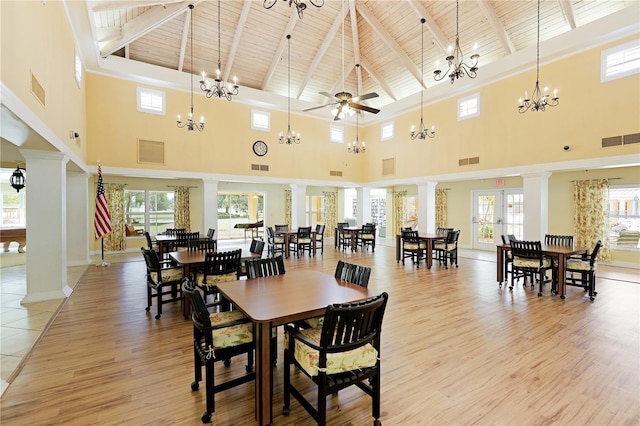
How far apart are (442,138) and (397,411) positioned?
30.3 ft

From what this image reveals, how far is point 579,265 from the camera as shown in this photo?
206 inches

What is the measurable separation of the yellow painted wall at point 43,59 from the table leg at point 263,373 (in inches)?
130

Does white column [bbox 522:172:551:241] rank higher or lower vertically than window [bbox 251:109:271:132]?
lower

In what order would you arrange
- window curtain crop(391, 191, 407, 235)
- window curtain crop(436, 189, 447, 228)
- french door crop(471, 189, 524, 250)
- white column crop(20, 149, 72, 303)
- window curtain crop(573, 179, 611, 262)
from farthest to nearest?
1. window curtain crop(391, 191, 407, 235)
2. window curtain crop(436, 189, 447, 228)
3. french door crop(471, 189, 524, 250)
4. window curtain crop(573, 179, 611, 262)
5. white column crop(20, 149, 72, 303)

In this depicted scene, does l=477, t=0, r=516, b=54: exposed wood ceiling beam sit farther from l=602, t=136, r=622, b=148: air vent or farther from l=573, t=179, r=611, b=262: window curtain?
l=573, t=179, r=611, b=262: window curtain

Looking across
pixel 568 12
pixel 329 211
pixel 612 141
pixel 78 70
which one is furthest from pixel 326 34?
pixel 612 141

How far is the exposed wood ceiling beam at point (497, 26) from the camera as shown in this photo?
734cm

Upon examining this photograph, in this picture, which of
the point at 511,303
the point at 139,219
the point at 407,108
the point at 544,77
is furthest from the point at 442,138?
the point at 139,219

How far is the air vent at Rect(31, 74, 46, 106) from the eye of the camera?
3.58 metres

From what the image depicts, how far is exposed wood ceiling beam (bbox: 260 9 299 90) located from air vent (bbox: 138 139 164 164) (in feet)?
13.8

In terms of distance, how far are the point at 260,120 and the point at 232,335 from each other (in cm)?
957

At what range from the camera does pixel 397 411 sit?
7.54 ft

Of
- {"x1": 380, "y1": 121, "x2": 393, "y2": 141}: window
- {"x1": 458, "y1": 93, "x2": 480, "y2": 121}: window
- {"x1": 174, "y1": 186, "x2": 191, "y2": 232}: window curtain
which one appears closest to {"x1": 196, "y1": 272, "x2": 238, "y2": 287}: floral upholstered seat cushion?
{"x1": 174, "y1": 186, "x2": 191, "y2": 232}: window curtain

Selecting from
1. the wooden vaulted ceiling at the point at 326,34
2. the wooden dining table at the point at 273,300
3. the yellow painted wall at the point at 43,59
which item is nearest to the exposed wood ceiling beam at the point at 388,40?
the wooden vaulted ceiling at the point at 326,34
